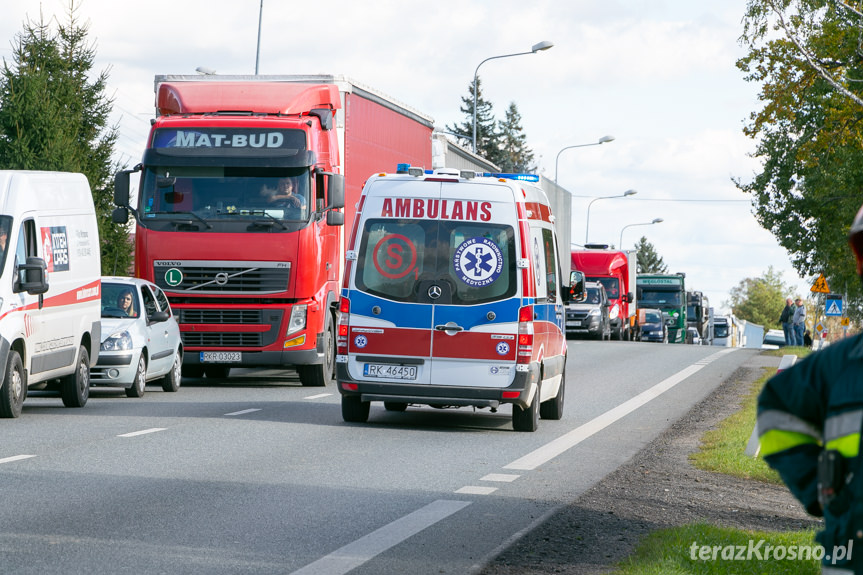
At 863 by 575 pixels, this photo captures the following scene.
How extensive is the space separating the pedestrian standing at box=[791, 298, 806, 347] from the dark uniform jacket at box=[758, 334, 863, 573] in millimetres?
42048

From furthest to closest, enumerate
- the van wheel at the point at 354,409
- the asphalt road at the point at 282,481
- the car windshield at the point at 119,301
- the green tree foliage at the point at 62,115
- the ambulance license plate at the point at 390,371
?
the green tree foliage at the point at 62,115
the car windshield at the point at 119,301
the van wheel at the point at 354,409
the ambulance license plate at the point at 390,371
the asphalt road at the point at 282,481

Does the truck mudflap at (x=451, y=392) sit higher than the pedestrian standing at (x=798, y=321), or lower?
lower

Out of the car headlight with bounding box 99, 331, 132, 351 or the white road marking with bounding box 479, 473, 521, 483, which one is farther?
the car headlight with bounding box 99, 331, 132, 351

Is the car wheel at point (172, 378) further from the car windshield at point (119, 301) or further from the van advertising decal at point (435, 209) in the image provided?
the van advertising decal at point (435, 209)

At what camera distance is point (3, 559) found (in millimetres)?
6742

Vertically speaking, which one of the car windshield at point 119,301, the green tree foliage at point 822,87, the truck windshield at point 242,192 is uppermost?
the green tree foliage at point 822,87

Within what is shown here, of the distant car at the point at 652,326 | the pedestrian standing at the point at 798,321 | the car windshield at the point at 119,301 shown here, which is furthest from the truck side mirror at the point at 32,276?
the distant car at the point at 652,326

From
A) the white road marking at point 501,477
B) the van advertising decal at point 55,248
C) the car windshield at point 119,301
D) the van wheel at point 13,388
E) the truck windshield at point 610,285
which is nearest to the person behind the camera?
the white road marking at point 501,477

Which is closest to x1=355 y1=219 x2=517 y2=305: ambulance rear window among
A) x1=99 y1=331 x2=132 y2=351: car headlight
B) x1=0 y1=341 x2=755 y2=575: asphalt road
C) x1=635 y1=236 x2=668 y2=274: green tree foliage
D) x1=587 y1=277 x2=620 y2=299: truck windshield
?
x1=0 y1=341 x2=755 y2=575: asphalt road

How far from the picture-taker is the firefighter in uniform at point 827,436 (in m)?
3.03

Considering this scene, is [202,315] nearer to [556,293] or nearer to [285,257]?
[285,257]

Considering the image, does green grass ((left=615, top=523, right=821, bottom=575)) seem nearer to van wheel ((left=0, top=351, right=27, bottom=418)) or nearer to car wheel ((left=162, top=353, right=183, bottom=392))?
van wheel ((left=0, top=351, right=27, bottom=418))

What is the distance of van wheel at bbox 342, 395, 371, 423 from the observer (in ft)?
47.5

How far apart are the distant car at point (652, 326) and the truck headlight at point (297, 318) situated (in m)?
41.3
